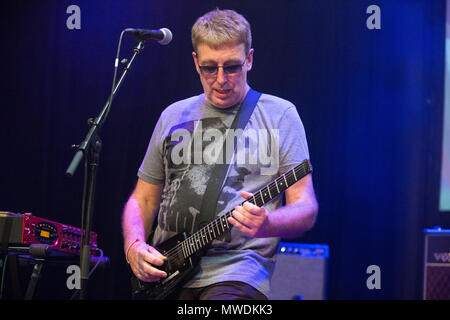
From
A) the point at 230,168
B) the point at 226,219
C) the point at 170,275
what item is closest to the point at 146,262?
the point at 170,275

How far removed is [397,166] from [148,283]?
2.27 meters

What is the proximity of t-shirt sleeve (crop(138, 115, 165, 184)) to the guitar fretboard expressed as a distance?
1.68 ft

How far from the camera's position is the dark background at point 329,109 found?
3975mm

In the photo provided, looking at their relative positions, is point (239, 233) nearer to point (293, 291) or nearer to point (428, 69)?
point (293, 291)

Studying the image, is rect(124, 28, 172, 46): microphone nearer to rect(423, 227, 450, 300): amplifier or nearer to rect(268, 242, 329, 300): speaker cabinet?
rect(268, 242, 329, 300): speaker cabinet

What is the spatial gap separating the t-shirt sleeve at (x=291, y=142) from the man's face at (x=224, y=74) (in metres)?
0.29

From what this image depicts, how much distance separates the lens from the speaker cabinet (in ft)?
11.5

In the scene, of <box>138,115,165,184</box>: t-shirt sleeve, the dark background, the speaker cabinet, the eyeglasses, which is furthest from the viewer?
the dark background

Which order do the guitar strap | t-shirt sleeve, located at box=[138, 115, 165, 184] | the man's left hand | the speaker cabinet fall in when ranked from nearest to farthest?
the man's left hand → the guitar strap → t-shirt sleeve, located at box=[138, 115, 165, 184] → the speaker cabinet

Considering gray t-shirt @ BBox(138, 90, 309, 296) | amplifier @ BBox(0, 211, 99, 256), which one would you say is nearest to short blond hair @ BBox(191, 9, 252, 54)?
gray t-shirt @ BBox(138, 90, 309, 296)

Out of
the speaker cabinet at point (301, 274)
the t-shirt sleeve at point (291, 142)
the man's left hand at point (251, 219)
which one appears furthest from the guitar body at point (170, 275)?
the speaker cabinet at point (301, 274)

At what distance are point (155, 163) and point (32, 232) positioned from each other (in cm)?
75
